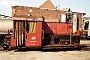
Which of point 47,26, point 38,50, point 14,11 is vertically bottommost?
point 38,50

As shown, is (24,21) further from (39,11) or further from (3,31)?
(39,11)

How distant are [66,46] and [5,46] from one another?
17.0 feet

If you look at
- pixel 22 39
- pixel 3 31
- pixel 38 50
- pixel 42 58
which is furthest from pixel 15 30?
pixel 42 58

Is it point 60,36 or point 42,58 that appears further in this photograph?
point 60,36

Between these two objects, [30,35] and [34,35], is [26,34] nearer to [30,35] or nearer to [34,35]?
[30,35]

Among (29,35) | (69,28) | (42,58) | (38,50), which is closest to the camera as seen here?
(42,58)

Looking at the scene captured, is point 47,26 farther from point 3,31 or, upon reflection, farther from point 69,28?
point 3,31

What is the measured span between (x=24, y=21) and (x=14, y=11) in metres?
18.0

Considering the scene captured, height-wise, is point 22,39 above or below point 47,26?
below

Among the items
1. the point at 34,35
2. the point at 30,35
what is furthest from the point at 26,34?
the point at 34,35

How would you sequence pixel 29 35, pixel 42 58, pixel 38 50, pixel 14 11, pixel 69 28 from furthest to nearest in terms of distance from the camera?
pixel 14 11, pixel 69 28, pixel 38 50, pixel 29 35, pixel 42 58

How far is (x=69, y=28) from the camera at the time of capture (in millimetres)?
14055

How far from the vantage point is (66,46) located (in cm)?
1260

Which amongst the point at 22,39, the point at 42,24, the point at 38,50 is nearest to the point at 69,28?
the point at 42,24
